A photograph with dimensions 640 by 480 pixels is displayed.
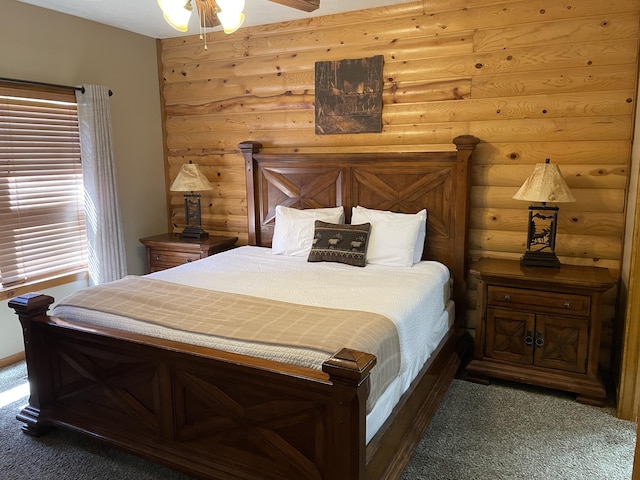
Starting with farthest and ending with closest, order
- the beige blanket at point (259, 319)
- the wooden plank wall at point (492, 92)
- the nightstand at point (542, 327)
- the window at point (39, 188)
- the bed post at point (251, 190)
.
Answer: the bed post at point (251, 190)
the window at point (39, 188)
the wooden plank wall at point (492, 92)
the nightstand at point (542, 327)
the beige blanket at point (259, 319)

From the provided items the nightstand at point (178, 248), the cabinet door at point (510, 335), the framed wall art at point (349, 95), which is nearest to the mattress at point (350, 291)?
the cabinet door at point (510, 335)

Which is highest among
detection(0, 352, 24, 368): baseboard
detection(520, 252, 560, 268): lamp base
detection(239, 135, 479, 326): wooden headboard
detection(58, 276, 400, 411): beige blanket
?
detection(239, 135, 479, 326): wooden headboard

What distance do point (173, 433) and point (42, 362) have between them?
0.87 meters

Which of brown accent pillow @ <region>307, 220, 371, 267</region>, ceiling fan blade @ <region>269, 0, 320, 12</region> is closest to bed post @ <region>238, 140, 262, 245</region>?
brown accent pillow @ <region>307, 220, 371, 267</region>

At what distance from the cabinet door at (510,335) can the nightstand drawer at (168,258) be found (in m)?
2.39

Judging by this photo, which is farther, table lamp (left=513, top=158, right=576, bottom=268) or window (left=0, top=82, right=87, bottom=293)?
window (left=0, top=82, right=87, bottom=293)

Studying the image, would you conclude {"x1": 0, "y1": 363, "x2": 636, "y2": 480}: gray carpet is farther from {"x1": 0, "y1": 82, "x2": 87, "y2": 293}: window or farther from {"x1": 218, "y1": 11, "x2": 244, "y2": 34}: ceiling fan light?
{"x1": 218, "y1": 11, "x2": 244, "y2": 34}: ceiling fan light

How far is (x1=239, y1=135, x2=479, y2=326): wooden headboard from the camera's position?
3516 millimetres

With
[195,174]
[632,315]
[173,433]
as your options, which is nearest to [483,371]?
[632,315]

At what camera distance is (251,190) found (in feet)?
14.0

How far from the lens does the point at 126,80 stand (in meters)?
4.38

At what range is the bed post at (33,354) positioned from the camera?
257 cm

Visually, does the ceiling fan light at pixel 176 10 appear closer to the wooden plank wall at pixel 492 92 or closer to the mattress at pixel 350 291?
the mattress at pixel 350 291

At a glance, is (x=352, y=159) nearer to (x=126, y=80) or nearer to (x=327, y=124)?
(x=327, y=124)
